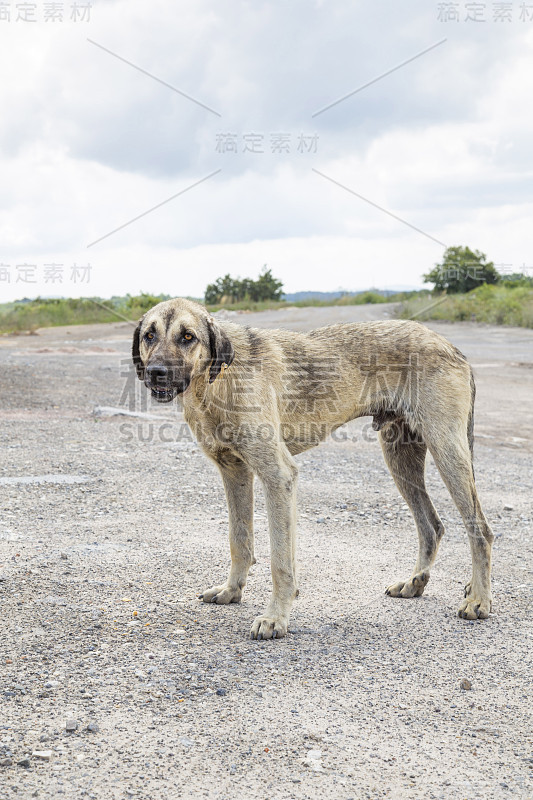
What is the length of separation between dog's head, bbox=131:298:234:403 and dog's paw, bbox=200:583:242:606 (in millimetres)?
1382

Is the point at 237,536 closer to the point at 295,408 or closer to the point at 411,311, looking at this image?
the point at 295,408

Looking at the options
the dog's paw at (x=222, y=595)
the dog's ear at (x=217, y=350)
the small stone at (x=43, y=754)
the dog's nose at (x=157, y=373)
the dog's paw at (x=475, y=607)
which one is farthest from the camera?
the dog's paw at (x=222, y=595)

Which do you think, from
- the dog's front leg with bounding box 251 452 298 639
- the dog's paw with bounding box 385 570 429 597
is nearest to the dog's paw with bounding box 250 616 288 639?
the dog's front leg with bounding box 251 452 298 639

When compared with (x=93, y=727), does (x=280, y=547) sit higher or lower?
higher

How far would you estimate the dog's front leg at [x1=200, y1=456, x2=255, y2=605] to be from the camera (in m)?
4.89

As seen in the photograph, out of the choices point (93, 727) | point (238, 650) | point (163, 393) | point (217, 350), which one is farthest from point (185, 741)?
point (217, 350)

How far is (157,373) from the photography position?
4.09 metres

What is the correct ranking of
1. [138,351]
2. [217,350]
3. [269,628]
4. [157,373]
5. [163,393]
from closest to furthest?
[157,373] → [163,393] → [269,628] → [217,350] → [138,351]

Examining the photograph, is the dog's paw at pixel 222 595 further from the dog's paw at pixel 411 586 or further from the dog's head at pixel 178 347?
the dog's head at pixel 178 347

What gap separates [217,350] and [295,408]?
73 centimetres

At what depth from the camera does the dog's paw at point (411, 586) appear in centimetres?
511

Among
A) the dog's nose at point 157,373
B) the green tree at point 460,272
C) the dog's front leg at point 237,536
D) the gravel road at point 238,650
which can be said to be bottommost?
the gravel road at point 238,650

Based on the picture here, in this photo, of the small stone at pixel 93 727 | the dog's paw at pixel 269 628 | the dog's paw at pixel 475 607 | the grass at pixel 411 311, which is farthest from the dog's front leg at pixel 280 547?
the grass at pixel 411 311

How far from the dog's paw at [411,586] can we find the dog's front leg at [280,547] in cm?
92
